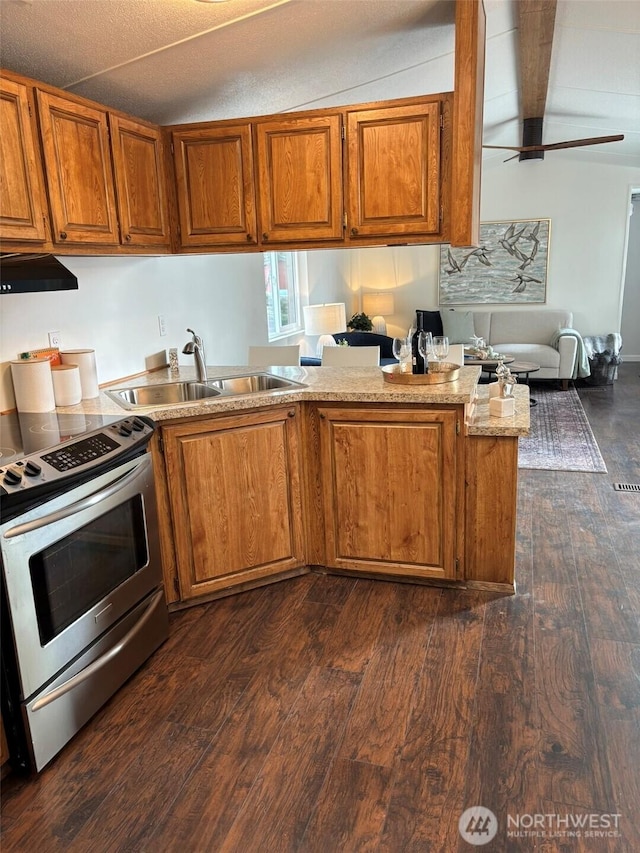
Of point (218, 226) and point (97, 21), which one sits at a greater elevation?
point (97, 21)

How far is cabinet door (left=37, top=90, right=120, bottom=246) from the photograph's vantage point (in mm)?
2449

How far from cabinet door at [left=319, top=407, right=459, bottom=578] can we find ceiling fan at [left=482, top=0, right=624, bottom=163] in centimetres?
264

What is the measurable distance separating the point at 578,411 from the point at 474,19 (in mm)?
4478

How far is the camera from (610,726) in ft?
6.64

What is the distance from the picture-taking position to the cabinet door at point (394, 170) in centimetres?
286

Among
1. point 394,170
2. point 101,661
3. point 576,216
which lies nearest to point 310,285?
point 576,216

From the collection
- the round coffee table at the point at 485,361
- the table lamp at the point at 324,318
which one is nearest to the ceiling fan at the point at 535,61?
the round coffee table at the point at 485,361

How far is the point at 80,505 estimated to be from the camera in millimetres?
1988

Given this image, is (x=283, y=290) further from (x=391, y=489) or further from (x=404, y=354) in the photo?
(x=391, y=489)

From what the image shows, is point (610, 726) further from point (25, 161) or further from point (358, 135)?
point (25, 161)

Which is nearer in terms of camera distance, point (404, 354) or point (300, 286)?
point (404, 354)

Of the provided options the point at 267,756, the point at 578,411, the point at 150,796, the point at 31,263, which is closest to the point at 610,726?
the point at 267,756

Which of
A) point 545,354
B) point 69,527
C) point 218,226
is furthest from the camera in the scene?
point 545,354

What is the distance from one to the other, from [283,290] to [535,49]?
3.02 m
